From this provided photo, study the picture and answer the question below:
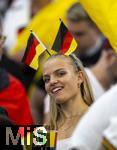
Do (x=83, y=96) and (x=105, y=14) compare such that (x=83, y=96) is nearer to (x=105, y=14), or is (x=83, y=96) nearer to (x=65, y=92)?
(x=65, y=92)

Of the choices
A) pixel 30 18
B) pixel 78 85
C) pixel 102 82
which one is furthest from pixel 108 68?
pixel 30 18

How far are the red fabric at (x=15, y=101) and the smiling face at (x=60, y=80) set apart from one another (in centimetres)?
145

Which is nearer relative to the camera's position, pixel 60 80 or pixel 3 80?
pixel 60 80

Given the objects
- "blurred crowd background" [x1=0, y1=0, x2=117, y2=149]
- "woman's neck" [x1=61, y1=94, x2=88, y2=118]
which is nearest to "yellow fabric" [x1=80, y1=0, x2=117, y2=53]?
"woman's neck" [x1=61, y1=94, x2=88, y2=118]

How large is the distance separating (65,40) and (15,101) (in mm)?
1660

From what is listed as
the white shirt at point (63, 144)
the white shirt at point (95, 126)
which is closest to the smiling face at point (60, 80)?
the white shirt at point (63, 144)

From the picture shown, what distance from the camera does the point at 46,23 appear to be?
826cm

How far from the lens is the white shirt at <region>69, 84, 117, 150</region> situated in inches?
130

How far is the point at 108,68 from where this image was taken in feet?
21.1

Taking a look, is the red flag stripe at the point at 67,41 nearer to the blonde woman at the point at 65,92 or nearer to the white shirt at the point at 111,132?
the blonde woman at the point at 65,92

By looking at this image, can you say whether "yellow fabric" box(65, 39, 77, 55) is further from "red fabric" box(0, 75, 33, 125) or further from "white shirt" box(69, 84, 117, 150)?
"red fabric" box(0, 75, 33, 125)

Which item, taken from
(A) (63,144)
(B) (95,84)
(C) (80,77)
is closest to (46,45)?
(B) (95,84)

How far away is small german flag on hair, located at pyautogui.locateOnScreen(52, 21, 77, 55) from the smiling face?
0.07 metres

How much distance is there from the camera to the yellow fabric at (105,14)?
4.88 m
